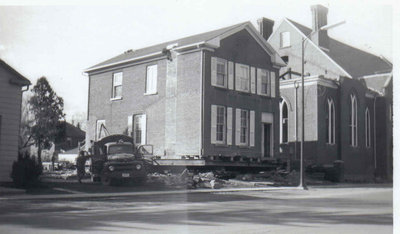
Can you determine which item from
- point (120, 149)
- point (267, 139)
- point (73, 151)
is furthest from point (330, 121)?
point (73, 151)

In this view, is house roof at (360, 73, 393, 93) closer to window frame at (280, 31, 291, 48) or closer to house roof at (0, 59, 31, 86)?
window frame at (280, 31, 291, 48)

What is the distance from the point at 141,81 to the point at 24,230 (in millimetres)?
18342

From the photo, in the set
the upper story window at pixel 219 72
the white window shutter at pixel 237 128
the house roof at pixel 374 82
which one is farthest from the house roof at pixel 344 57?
the upper story window at pixel 219 72

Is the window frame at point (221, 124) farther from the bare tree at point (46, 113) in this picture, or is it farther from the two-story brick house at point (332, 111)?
the bare tree at point (46, 113)

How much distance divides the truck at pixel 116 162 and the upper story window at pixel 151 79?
207 inches

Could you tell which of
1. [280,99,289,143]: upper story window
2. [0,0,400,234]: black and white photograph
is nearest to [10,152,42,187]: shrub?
[0,0,400,234]: black and white photograph

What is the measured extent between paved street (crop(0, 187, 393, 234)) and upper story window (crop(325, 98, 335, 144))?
17.6 metres

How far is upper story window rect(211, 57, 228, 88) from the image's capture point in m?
24.2

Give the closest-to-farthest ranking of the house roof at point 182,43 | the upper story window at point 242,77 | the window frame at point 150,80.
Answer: the house roof at point 182,43, the window frame at point 150,80, the upper story window at point 242,77

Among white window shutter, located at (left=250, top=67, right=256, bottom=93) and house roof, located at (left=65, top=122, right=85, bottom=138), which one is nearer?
house roof, located at (left=65, top=122, right=85, bottom=138)

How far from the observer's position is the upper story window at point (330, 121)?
31.8m

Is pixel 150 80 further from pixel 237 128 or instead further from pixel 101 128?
pixel 237 128

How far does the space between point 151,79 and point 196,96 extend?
3298 mm

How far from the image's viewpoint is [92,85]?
27.2 meters
